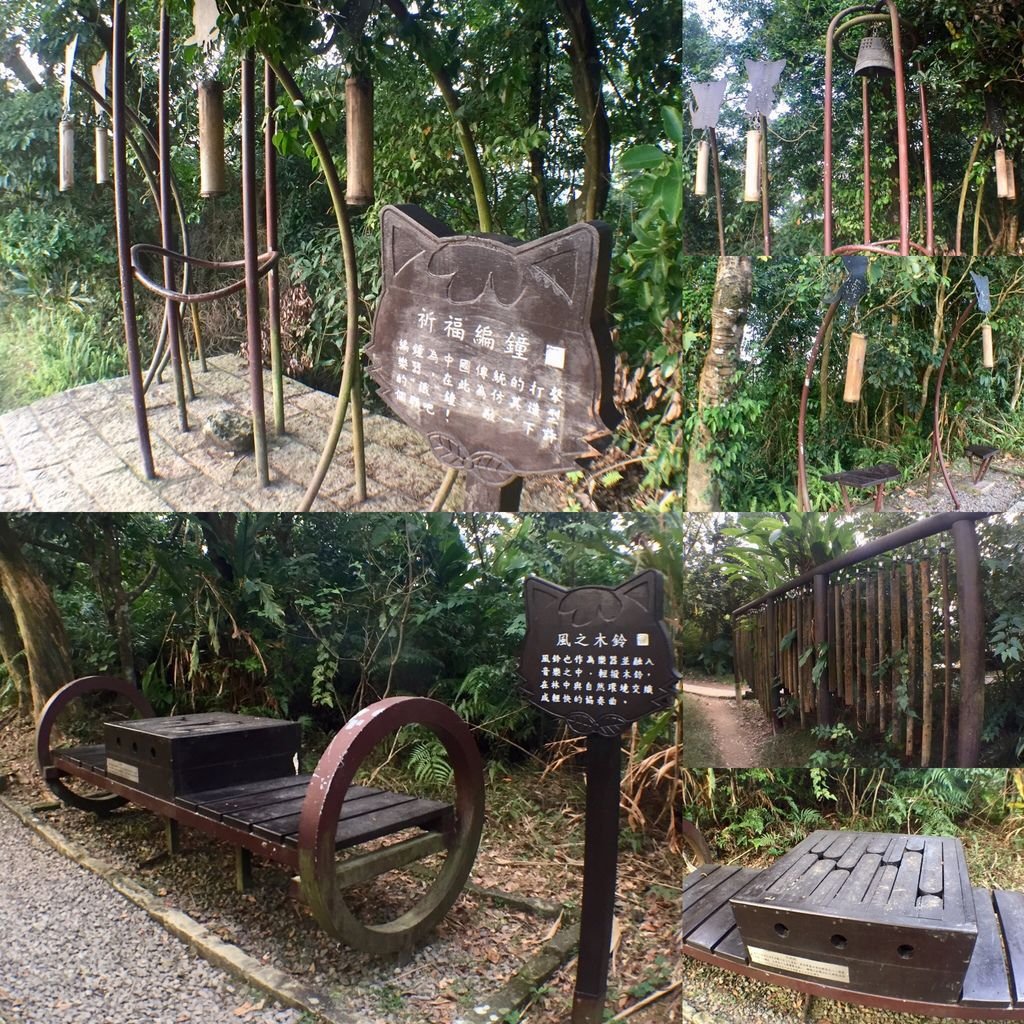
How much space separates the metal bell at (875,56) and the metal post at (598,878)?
114 cm

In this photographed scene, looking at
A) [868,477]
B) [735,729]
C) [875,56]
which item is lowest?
[735,729]

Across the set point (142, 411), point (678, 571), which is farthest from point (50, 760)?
point (678, 571)

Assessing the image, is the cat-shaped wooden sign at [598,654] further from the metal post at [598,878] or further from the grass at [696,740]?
the grass at [696,740]

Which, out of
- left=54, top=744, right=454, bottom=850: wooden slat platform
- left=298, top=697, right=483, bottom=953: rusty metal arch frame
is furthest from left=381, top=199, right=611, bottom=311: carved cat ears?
left=54, top=744, right=454, bottom=850: wooden slat platform

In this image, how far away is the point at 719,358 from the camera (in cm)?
135

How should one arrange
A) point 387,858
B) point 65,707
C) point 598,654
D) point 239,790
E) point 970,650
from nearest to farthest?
point 970,650, point 598,654, point 387,858, point 239,790, point 65,707

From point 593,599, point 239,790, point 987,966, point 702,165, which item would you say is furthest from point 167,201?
point 987,966

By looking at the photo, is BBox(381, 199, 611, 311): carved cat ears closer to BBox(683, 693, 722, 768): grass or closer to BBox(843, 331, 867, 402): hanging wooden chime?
BBox(843, 331, 867, 402): hanging wooden chime

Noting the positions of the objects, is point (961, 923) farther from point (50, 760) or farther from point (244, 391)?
point (50, 760)

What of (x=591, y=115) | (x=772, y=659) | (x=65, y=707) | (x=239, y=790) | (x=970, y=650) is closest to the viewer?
(x=591, y=115)

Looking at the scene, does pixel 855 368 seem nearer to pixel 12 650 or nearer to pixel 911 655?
pixel 911 655

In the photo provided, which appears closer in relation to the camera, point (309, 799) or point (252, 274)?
point (252, 274)

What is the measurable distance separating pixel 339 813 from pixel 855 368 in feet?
3.98

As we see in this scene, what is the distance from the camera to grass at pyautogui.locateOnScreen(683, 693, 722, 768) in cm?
179
